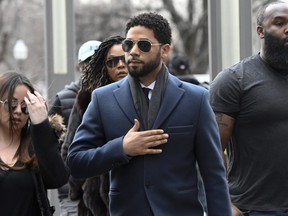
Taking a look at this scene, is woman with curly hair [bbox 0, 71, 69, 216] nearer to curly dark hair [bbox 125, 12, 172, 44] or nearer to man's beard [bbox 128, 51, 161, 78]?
man's beard [bbox 128, 51, 161, 78]

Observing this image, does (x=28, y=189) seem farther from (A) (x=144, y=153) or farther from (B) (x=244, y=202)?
(B) (x=244, y=202)

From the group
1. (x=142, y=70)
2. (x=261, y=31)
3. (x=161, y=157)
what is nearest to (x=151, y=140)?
(x=161, y=157)

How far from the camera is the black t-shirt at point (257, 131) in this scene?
239 inches

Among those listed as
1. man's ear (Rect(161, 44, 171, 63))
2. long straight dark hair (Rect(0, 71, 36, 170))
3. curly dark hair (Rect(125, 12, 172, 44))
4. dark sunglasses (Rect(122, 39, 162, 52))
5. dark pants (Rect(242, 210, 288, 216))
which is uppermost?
curly dark hair (Rect(125, 12, 172, 44))

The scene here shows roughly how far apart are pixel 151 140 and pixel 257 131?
1.03 metres

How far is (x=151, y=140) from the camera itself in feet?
17.4

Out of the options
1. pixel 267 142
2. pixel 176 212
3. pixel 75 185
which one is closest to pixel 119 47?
pixel 75 185

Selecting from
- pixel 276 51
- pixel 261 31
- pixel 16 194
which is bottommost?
pixel 16 194

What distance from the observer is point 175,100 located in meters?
5.54

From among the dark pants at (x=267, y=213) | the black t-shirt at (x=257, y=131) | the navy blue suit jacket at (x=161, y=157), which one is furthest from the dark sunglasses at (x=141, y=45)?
the dark pants at (x=267, y=213)

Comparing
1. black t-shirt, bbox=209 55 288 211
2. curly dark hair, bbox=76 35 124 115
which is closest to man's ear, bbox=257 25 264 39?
black t-shirt, bbox=209 55 288 211

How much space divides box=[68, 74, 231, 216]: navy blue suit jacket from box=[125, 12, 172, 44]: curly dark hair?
0.87 feet

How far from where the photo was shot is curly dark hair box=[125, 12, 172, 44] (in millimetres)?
5633

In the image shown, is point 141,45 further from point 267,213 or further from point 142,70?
point 267,213
